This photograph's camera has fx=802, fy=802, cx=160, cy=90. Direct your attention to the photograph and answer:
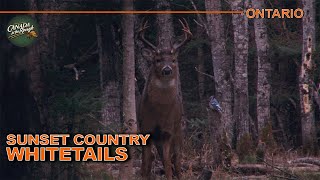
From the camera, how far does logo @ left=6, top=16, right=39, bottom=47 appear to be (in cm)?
1145

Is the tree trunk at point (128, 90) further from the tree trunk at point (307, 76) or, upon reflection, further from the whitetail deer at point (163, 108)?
the tree trunk at point (307, 76)

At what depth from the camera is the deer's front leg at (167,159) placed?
11.8 meters

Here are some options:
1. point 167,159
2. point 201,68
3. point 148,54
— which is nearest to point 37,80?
point 148,54

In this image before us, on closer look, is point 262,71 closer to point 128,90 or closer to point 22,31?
point 128,90

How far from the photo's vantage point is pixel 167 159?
38.9 feet

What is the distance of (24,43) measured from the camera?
1168 cm

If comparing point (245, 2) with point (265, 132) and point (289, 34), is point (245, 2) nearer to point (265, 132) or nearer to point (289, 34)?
point (265, 132)

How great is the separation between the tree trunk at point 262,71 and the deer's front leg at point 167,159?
8350mm

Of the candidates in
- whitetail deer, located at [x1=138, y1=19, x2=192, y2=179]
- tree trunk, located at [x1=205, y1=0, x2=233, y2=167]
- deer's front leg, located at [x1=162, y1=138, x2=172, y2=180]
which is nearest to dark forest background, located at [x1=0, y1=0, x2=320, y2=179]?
whitetail deer, located at [x1=138, y1=19, x2=192, y2=179]

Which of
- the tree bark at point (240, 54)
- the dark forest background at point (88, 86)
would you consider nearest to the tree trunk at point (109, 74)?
the dark forest background at point (88, 86)

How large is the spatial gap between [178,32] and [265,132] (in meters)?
8.54

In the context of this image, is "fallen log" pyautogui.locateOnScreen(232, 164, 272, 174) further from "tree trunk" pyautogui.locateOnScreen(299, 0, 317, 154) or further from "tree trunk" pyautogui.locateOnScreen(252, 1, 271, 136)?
"tree trunk" pyautogui.locateOnScreen(299, 0, 317, 154)

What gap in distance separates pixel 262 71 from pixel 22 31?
10.0 meters

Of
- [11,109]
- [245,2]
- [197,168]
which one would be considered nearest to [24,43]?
[11,109]
